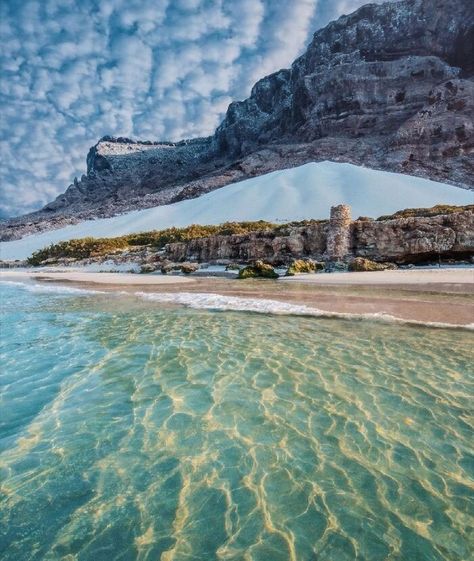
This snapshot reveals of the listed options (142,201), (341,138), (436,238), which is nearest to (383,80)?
(341,138)

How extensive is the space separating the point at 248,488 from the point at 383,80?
228 ft

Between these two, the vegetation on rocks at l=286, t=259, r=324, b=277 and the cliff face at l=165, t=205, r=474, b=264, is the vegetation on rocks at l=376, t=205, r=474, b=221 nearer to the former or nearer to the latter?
the cliff face at l=165, t=205, r=474, b=264

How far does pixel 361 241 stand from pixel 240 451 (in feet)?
65.8

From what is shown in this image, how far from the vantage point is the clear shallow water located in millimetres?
2211

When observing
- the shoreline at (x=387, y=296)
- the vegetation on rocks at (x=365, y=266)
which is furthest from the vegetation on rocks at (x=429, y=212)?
the shoreline at (x=387, y=296)

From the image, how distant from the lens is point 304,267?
20.7 m

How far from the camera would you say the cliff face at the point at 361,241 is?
18.5m

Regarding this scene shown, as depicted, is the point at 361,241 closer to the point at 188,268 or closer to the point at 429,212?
the point at 429,212

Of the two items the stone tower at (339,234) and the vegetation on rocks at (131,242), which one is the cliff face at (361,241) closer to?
the stone tower at (339,234)

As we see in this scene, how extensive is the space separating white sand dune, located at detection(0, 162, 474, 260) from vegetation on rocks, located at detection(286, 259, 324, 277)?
17.3 meters

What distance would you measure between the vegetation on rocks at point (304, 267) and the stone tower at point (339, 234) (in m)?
1.16

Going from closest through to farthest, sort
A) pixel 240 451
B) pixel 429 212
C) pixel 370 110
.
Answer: pixel 240 451, pixel 429 212, pixel 370 110

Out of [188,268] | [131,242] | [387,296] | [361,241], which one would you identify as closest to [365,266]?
[361,241]

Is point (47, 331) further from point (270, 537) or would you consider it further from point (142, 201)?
point (142, 201)
